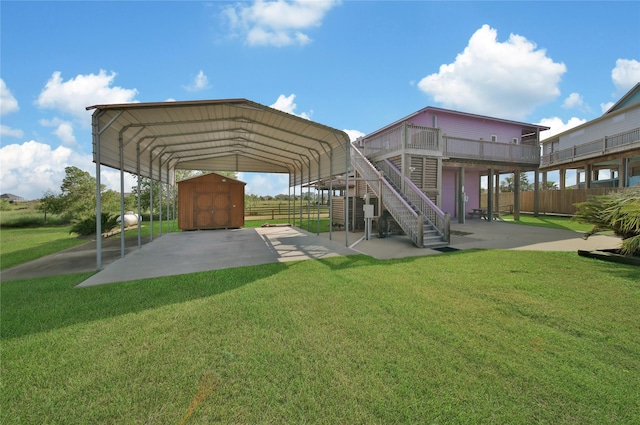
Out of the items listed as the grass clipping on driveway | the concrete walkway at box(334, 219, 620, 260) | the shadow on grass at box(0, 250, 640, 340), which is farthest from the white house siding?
the grass clipping on driveway

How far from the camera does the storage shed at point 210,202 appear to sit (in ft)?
46.3

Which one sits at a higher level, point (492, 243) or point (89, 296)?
point (492, 243)

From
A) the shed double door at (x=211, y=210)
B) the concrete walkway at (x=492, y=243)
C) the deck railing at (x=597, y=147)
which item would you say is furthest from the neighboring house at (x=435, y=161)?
the shed double door at (x=211, y=210)

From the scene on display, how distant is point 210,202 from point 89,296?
10.5m

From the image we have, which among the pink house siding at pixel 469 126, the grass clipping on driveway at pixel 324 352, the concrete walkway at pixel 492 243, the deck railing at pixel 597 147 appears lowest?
the grass clipping on driveway at pixel 324 352

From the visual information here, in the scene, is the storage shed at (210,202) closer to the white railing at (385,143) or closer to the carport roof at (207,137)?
the carport roof at (207,137)

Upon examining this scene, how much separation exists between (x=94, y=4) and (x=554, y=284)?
12110 mm

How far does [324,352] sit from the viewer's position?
2734 millimetres

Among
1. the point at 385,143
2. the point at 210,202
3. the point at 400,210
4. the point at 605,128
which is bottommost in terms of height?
the point at 400,210

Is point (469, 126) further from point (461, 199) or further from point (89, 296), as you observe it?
point (89, 296)

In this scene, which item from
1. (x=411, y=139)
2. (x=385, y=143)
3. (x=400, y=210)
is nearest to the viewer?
(x=400, y=210)

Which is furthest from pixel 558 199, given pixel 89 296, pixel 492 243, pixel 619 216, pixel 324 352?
pixel 89 296

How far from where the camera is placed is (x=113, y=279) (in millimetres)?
5383

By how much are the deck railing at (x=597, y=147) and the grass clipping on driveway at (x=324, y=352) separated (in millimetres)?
19162
